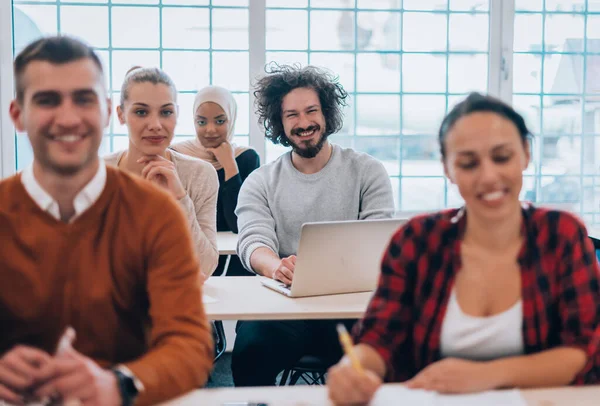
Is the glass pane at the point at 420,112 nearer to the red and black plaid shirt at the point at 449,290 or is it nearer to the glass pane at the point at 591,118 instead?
the glass pane at the point at 591,118

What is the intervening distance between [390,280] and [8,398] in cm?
79

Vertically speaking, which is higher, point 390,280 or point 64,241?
point 64,241

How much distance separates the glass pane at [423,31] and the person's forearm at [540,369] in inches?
138

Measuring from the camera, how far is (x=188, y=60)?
456cm

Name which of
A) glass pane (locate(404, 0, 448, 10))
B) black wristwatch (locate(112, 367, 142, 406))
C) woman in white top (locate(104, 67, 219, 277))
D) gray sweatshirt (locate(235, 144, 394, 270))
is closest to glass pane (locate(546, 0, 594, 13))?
glass pane (locate(404, 0, 448, 10))

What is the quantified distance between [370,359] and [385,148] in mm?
3340

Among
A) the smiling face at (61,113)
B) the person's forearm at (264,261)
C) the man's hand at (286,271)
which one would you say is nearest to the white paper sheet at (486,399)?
the smiling face at (61,113)

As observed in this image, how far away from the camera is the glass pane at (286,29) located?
181 inches

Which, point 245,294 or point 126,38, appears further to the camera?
point 126,38

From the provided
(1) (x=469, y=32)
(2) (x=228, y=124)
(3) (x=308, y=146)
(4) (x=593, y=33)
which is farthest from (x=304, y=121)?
(4) (x=593, y=33)

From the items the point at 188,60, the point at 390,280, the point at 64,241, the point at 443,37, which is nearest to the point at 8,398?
the point at 64,241

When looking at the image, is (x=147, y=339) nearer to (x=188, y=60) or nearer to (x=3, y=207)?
(x=3, y=207)

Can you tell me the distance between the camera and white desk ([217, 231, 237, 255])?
123 inches

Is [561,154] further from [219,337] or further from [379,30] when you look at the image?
[219,337]
